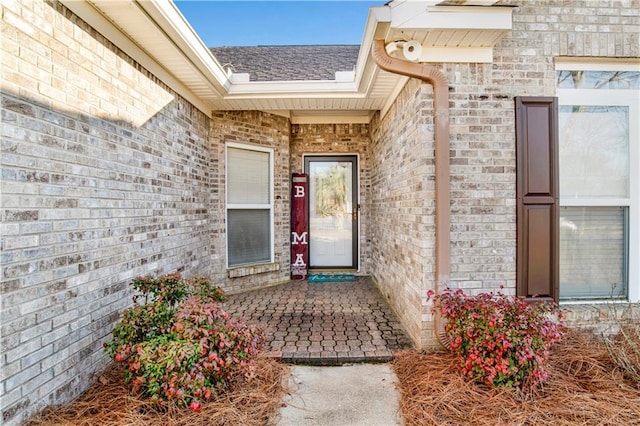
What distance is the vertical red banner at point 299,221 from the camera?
5.90 metres

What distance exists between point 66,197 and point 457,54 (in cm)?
337

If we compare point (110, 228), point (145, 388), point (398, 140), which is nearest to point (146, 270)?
point (110, 228)

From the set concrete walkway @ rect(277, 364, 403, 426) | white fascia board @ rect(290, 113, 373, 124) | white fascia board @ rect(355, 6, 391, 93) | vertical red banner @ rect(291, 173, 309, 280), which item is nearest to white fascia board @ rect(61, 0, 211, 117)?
white fascia board @ rect(355, 6, 391, 93)

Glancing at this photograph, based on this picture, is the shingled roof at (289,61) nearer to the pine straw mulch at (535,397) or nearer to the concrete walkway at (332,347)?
the concrete walkway at (332,347)

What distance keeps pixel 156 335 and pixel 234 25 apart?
6216mm

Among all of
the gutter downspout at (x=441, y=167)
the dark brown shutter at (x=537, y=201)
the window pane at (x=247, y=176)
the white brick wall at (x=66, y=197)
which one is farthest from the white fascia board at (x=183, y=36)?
the dark brown shutter at (x=537, y=201)

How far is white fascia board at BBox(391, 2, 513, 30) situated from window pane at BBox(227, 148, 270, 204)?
3.21 metres

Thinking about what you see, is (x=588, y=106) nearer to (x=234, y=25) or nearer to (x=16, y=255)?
(x=16, y=255)

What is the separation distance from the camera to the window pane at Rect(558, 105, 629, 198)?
10.3 ft

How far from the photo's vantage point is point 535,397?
2232 millimetres

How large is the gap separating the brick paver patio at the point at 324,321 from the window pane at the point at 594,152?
2.31 meters

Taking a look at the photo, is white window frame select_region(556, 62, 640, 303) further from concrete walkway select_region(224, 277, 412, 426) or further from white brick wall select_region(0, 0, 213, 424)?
white brick wall select_region(0, 0, 213, 424)

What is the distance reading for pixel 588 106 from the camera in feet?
10.2

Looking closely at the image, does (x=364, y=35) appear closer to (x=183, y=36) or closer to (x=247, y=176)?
(x=183, y=36)
